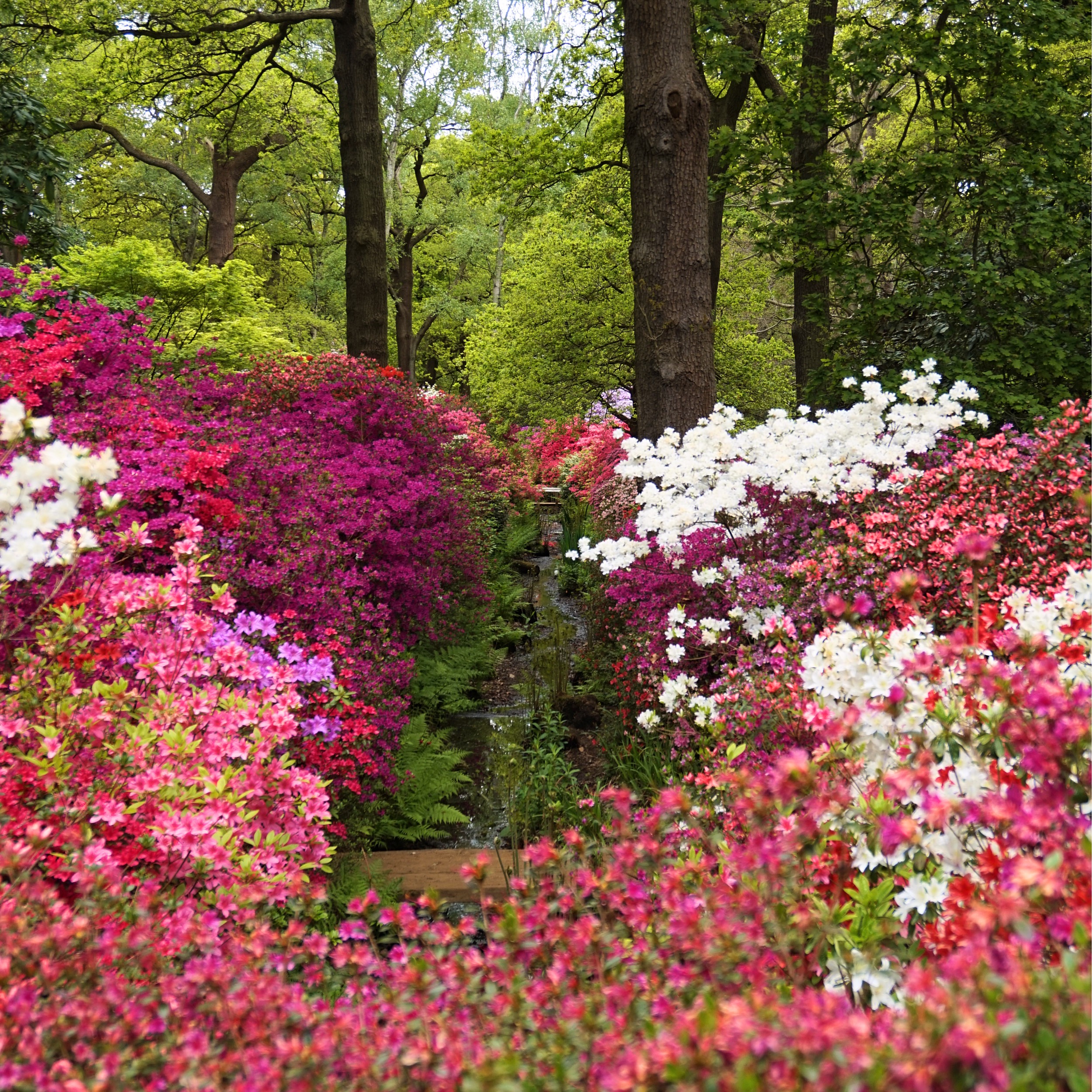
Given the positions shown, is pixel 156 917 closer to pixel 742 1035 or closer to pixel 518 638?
pixel 742 1035

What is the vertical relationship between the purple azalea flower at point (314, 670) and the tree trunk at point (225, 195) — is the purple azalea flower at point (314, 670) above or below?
below

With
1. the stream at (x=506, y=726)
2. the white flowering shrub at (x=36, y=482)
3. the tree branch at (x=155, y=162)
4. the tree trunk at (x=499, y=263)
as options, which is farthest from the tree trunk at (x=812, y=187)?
the tree trunk at (x=499, y=263)

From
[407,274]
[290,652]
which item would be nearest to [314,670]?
[290,652]

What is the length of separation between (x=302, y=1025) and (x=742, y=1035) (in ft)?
2.73

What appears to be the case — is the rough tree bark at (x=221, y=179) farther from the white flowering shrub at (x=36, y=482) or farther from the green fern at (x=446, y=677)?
the white flowering shrub at (x=36, y=482)

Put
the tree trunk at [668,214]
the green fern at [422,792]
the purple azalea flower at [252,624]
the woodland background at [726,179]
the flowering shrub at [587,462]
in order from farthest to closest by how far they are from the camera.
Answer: the flowering shrub at [587,462] → the woodland background at [726,179] → the tree trunk at [668,214] → the green fern at [422,792] → the purple azalea flower at [252,624]

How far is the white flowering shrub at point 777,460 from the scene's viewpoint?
4.37m

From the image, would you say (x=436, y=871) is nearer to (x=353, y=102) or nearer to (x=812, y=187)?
(x=812, y=187)

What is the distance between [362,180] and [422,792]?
6.86 m

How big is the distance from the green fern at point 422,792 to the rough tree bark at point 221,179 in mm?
16704

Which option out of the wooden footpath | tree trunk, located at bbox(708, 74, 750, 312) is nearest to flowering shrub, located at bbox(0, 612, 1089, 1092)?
the wooden footpath

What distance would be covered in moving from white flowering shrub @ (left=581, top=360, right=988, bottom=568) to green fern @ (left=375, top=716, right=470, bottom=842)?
1.51 metres

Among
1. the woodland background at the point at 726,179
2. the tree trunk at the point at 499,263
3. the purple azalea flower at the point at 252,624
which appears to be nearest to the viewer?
the purple azalea flower at the point at 252,624

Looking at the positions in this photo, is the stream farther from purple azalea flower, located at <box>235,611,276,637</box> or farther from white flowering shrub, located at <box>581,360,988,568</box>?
purple azalea flower, located at <box>235,611,276,637</box>
